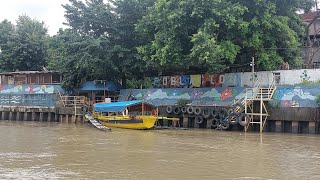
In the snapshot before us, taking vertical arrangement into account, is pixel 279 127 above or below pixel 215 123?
below

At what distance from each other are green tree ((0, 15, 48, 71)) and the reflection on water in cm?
2559

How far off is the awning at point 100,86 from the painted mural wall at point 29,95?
2936 mm

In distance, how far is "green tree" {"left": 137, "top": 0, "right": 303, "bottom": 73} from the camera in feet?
98.6

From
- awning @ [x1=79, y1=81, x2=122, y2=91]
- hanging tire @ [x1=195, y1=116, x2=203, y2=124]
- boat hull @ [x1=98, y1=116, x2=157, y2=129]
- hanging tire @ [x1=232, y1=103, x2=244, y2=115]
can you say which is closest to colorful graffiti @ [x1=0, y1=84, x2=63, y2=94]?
awning @ [x1=79, y1=81, x2=122, y2=91]

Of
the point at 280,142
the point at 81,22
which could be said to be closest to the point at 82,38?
the point at 81,22

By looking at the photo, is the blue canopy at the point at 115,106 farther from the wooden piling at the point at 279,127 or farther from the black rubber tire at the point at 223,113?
the wooden piling at the point at 279,127

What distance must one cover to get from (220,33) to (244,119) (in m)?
7.07

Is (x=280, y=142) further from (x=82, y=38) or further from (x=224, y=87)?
(x=82, y=38)

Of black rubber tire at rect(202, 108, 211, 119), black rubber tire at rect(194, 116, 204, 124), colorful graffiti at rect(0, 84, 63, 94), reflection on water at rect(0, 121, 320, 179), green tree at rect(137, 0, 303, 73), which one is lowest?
reflection on water at rect(0, 121, 320, 179)

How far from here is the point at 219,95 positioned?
33469 mm

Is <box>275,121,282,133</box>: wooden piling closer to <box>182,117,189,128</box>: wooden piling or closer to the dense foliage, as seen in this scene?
the dense foliage

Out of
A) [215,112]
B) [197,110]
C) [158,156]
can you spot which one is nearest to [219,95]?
[197,110]

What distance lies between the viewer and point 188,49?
32594 mm

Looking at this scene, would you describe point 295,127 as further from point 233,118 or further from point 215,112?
point 215,112
